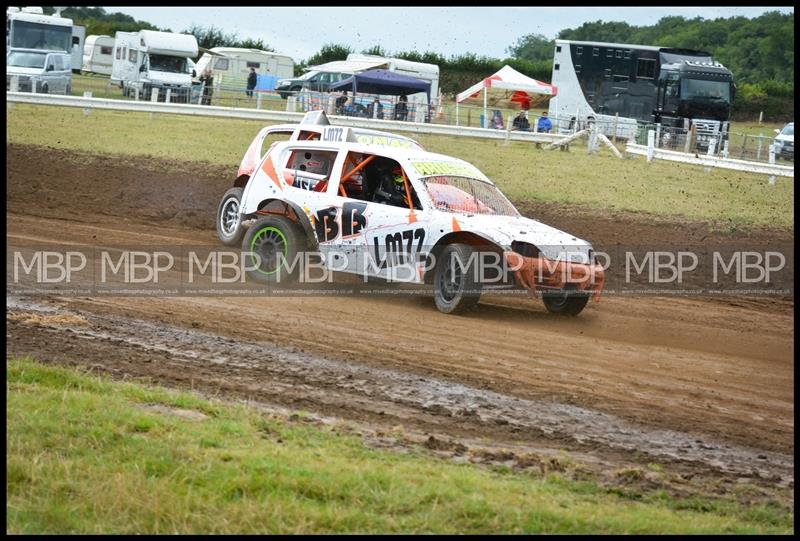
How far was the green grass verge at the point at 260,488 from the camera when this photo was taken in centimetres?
488

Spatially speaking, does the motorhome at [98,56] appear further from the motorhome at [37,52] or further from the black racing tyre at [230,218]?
the black racing tyre at [230,218]

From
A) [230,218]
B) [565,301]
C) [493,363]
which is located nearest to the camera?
[493,363]

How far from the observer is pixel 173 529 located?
475 cm

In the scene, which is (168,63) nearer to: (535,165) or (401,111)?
(401,111)

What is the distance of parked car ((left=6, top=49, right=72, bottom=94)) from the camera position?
35.4m

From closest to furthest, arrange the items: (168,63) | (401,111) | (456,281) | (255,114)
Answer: (456,281), (255,114), (401,111), (168,63)

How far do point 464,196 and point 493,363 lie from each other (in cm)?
297

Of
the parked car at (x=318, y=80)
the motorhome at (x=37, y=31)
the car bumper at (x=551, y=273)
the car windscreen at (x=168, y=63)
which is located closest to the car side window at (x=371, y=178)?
the car bumper at (x=551, y=273)

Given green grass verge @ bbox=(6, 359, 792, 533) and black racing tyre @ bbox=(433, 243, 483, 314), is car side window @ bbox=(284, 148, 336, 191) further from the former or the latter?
green grass verge @ bbox=(6, 359, 792, 533)

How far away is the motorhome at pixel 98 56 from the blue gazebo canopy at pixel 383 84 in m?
25.1

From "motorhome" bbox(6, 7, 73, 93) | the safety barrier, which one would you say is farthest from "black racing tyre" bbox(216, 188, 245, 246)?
"motorhome" bbox(6, 7, 73, 93)

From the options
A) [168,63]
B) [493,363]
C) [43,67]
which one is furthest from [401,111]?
[493,363]

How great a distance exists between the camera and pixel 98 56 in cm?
6112

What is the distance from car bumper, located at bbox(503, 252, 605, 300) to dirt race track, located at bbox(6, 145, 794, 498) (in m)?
0.43
